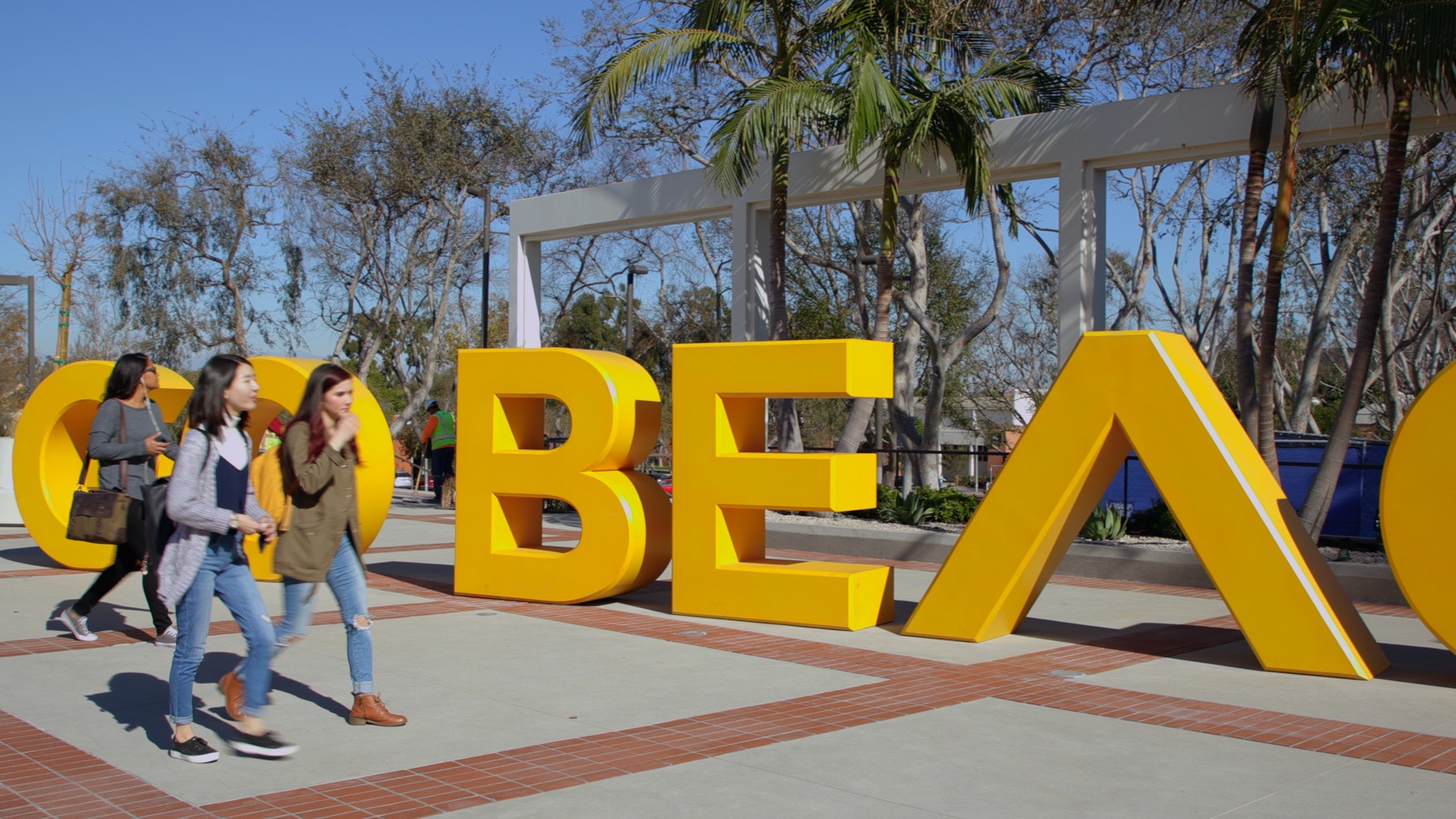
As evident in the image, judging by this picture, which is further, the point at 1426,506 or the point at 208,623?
the point at 1426,506

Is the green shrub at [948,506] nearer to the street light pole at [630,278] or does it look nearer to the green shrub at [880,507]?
the green shrub at [880,507]

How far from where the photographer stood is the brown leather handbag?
25.0ft

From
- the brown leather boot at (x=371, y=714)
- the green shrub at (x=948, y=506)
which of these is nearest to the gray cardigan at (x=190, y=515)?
the brown leather boot at (x=371, y=714)

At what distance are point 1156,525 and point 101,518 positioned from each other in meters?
10.5

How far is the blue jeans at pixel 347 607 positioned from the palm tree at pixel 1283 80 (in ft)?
28.6

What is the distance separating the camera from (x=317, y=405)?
214 inches

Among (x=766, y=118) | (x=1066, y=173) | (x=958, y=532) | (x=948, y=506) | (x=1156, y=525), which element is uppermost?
(x=766, y=118)

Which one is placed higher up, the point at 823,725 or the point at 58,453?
the point at 58,453

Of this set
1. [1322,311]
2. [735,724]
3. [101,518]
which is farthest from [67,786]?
[1322,311]

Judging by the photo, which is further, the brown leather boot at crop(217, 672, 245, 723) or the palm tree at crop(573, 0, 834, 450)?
the palm tree at crop(573, 0, 834, 450)

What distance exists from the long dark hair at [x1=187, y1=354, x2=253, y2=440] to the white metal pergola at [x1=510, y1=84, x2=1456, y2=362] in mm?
9667

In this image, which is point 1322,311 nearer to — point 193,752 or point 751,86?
point 751,86

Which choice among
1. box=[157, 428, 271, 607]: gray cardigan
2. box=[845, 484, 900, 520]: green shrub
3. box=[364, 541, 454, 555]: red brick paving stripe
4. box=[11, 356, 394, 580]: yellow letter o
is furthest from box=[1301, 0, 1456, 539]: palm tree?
box=[157, 428, 271, 607]: gray cardigan

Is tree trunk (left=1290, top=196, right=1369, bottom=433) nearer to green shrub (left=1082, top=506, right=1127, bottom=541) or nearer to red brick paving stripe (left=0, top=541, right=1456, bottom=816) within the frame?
green shrub (left=1082, top=506, right=1127, bottom=541)
